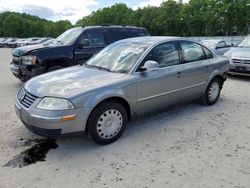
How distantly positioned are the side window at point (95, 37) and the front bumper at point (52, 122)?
4781mm

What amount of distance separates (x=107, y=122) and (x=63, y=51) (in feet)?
13.4

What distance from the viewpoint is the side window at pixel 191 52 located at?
5383 mm

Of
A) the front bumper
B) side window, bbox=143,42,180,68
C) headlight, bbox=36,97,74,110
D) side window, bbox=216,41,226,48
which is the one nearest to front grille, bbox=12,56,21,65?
the front bumper

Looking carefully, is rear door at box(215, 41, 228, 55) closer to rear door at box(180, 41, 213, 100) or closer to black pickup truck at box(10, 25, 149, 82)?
black pickup truck at box(10, 25, 149, 82)

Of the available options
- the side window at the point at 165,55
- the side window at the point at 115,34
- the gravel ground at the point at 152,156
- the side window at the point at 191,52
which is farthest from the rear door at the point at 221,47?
the side window at the point at 165,55

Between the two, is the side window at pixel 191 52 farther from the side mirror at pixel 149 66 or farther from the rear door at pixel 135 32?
the rear door at pixel 135 32

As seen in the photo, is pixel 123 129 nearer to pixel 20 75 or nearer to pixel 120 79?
pixel 120 79

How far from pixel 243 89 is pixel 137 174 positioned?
5.57m

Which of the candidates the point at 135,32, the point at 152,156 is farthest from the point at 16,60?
the point at 152,156

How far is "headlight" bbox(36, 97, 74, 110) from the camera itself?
3.72 meters

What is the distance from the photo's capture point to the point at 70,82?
4172 mm

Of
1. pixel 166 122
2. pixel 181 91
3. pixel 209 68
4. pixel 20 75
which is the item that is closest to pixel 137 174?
pixel 166 122

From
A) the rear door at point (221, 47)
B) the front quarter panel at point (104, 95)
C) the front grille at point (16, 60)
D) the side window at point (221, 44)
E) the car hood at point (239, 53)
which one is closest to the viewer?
the front quarter panel at point (104, 95)

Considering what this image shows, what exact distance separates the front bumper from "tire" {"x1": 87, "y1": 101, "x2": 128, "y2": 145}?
20 centimetres
